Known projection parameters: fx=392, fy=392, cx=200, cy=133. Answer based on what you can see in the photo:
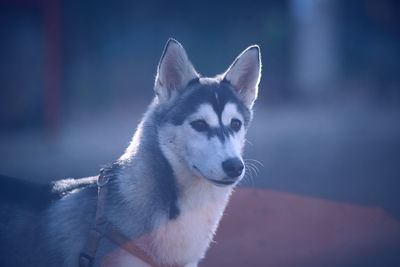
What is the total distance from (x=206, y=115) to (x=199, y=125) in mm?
88

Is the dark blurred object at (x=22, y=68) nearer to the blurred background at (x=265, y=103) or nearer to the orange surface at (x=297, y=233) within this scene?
the blurred background at (x=265, y=103)

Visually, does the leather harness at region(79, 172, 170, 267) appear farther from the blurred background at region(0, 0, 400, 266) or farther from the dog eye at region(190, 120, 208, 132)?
the blurred background at region(0, 0, 400, 266)

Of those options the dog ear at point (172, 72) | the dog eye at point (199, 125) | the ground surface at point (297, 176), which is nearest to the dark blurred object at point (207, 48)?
the ground surface at point (297, 176)

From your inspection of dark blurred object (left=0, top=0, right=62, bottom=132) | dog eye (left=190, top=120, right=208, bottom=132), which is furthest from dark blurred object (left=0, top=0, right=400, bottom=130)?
dog eye (left=190, top=120, right=208, bottom=132)

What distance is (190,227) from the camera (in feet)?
8.45

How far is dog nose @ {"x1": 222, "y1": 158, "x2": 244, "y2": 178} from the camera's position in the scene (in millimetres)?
2465

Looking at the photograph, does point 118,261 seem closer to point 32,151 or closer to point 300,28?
point 32,151

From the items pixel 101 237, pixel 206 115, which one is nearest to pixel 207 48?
pixel 206 115

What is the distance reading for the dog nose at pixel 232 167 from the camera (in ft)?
8.09

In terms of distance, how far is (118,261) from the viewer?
2.37 m

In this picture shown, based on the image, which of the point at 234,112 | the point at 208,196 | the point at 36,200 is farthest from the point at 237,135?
the point at 36,200

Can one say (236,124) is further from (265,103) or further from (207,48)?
(207,48)

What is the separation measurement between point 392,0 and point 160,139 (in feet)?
43.1

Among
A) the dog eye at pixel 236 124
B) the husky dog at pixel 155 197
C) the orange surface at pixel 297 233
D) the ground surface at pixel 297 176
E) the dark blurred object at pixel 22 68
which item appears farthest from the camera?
the dark blurred object at pixel 22 68
